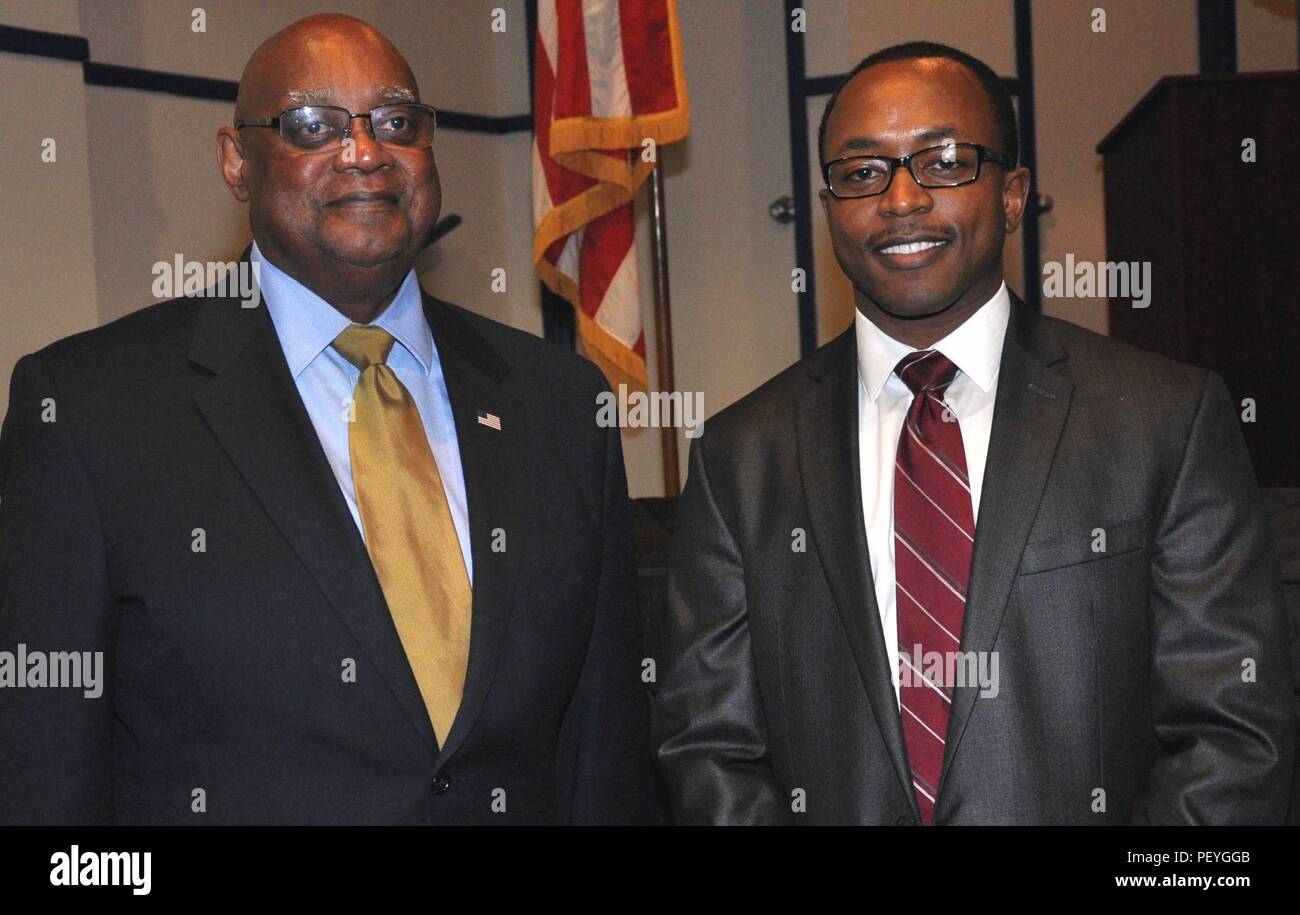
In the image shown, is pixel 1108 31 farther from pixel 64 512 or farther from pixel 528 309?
pixel 64 512

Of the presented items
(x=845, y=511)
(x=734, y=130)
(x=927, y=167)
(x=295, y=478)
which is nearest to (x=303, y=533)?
(x=295, y=478)

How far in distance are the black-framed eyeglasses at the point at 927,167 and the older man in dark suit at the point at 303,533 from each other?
1.87 ft

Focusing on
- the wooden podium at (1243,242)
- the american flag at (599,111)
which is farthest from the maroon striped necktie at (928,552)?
the american flag at (599,111)

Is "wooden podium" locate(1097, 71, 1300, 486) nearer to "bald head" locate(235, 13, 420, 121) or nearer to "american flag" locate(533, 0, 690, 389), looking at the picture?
"american flag" locate(533, 0, 690, 389)

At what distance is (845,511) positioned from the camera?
5.94 ft

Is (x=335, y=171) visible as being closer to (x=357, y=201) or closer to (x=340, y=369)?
(x=357, y=201)

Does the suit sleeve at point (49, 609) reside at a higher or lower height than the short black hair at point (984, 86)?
lower

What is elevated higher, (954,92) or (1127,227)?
(1127,227)

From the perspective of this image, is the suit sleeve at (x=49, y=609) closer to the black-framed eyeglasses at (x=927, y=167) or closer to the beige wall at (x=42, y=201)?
the black-framed eyeglasses at (x=927, y=167)

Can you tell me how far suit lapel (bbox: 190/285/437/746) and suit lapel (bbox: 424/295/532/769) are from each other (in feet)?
0.31

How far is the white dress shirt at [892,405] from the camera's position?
1821 mm

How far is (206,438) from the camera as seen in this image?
5.74 ft
